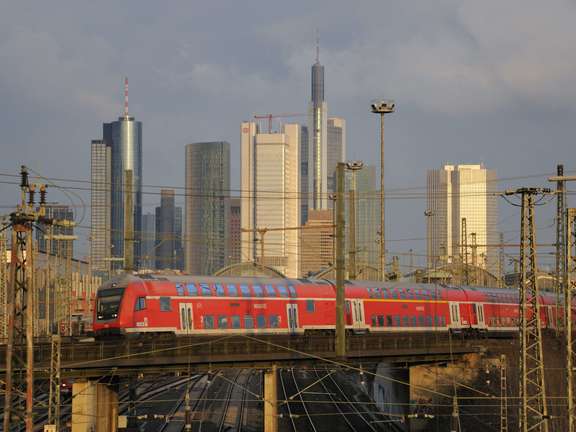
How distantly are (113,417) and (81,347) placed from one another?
8.97 metres

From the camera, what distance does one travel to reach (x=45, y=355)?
4538 centimetres

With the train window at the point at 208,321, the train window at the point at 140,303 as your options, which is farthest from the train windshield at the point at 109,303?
the train window at the point at 208,321

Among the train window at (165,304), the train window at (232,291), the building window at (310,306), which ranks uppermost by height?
the train window at (232,291)

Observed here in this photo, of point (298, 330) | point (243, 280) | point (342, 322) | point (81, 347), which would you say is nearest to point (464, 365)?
point (298, 330)

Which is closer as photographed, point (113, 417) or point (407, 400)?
point (113, 417)

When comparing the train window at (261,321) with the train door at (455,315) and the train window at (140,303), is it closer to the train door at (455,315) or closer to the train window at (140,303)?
the train window at (140,303)

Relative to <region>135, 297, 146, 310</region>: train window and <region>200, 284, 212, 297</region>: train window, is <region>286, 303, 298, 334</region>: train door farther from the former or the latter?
<region>135, 297, 146, 310</region>: train window

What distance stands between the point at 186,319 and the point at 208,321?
66.8 inches

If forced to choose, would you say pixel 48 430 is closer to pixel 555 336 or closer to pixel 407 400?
pixel 407 400

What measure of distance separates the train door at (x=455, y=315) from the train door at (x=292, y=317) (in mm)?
17776

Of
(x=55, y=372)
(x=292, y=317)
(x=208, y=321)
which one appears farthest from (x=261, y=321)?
(x=55, y=372)

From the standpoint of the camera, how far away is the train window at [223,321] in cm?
5712

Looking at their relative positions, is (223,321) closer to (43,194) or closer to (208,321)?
(208,321)

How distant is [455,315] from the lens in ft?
245
